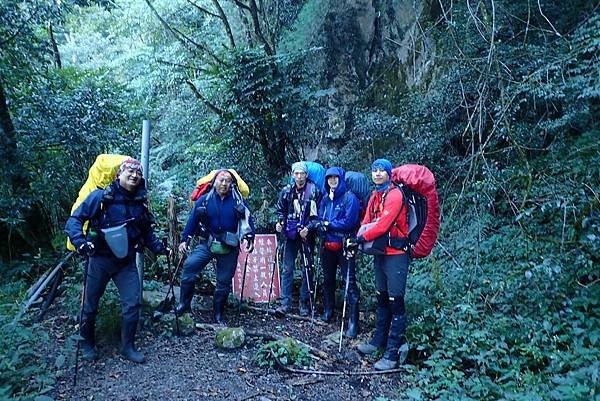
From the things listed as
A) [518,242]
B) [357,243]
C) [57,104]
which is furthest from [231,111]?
[518,242]

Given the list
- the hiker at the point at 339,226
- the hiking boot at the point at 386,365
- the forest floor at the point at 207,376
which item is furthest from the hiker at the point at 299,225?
the hiking boot at the point at 386,365

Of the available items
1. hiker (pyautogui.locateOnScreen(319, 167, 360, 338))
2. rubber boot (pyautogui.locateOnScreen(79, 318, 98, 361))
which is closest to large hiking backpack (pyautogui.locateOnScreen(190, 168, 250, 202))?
hiker (pyautogui.locateOnScreen(319, 167, 360, 338))

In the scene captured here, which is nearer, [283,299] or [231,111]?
[283,299]

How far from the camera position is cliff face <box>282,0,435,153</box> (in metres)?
10.9

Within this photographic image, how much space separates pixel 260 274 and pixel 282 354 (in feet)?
8.27

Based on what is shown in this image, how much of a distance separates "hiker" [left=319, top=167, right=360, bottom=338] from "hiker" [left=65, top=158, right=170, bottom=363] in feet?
7.64

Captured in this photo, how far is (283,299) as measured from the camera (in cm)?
694

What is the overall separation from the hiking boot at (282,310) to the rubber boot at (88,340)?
8.49ft

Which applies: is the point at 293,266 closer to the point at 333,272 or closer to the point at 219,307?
the point at 333,272

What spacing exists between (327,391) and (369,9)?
9912 millimetres

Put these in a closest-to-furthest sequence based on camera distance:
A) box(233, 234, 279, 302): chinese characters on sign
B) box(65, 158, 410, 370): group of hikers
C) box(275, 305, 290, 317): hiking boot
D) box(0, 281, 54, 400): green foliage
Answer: box(0, 281, 54, 400): green foliage → box(65, 158, 410, 370): group of hikers → box(275, 305, 290, 317): hiking boot → box(233, 234, 279, 302): chinese characters on sign

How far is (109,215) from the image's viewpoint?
15.6ft

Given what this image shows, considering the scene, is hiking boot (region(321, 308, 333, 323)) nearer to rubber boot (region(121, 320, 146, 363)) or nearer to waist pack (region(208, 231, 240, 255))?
waist pack (region(208, 231, 240, 255))

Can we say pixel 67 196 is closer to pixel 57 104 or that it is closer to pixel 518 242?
pixel 57 104
